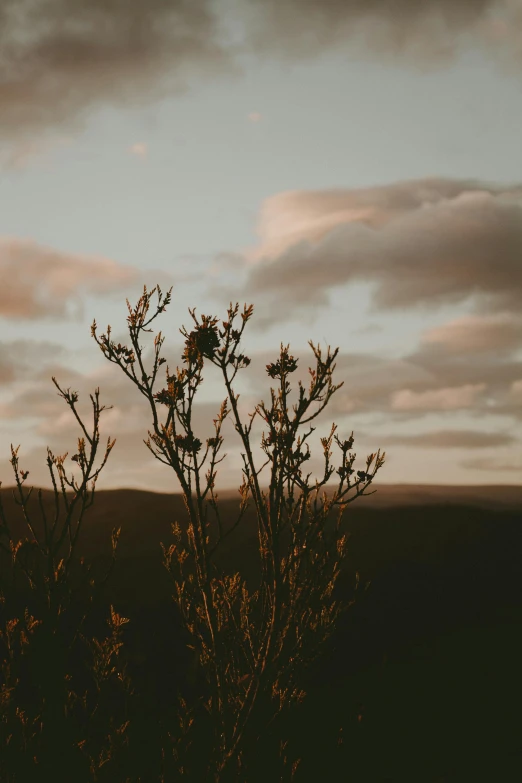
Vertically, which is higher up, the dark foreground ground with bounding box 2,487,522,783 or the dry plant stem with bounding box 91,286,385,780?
the dry plant stem with bounding box 91,286,385,780

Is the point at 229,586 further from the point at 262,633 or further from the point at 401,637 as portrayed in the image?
the point at 401,637

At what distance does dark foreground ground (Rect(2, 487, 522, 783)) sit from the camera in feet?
48.0

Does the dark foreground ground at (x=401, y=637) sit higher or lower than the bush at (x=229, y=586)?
lower

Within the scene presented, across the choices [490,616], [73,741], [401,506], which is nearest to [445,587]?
[490,616]

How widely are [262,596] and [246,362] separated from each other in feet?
7.19

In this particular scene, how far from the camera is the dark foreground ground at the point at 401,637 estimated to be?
14617 mm

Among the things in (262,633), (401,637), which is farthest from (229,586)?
(401,637)

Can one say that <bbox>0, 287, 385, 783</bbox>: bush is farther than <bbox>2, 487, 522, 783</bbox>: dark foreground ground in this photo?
No

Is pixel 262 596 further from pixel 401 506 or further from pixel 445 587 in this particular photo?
pixel 401 506

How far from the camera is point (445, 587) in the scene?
2906 cm

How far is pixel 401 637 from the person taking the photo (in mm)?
24562

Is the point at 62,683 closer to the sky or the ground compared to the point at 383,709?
closer to the sky

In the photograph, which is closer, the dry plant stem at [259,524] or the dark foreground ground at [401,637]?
the dry plant stem at [259,524]

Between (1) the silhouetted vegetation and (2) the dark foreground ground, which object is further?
(2) the dark foreground ground
